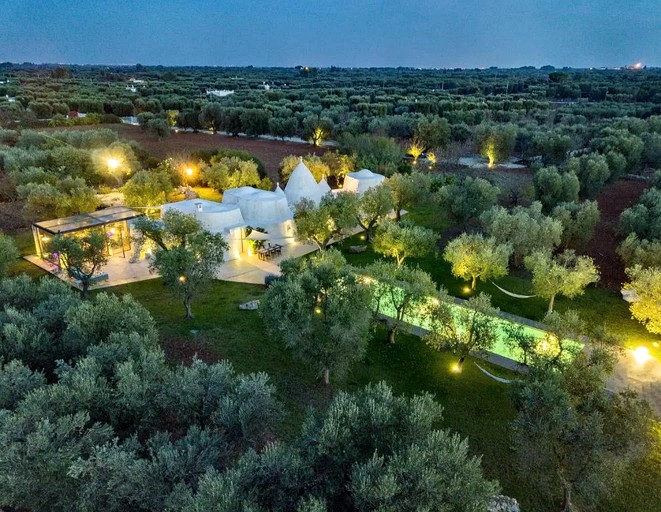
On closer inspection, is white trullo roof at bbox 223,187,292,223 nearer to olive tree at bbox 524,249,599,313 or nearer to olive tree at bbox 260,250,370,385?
olive tree at bbox 260,250,370,385

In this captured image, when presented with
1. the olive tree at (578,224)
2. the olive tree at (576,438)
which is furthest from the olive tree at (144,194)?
the olive tree at (578,224)

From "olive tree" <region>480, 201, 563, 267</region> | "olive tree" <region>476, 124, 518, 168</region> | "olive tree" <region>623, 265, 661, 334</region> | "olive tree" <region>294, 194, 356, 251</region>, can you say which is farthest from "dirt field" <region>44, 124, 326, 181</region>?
"olive tree" <region>623, 265, 661, 334</region>

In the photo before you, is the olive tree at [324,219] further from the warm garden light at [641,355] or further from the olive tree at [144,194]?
the warm garden light at [641,355]

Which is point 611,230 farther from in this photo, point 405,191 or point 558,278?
point 558,278

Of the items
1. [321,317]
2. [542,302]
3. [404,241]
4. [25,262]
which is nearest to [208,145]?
[25,262]

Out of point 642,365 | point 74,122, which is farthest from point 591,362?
point 74,122

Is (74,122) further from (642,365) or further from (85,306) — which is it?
(642,365)
